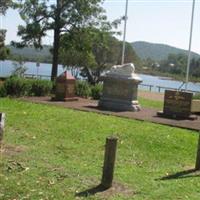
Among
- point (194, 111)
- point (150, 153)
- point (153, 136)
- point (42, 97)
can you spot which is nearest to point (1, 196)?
point (150, 153)

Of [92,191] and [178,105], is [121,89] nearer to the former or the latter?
[178,105]

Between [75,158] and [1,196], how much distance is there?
2.98 m

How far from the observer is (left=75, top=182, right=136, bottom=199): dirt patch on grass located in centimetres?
719

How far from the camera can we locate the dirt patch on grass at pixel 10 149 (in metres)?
9.45

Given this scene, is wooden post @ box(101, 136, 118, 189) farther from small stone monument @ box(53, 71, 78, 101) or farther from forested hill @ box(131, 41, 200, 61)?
forested hill @ box(131, 41, 200, 61)

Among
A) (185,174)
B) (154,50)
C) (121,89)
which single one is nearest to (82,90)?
(121,89)

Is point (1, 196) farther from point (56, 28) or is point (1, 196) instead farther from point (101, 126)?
point (56, 28)

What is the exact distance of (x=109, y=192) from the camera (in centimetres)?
741

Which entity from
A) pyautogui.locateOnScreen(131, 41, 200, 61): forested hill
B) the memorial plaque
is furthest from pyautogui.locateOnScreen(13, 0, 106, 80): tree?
pyautogui.locateOnScreen(131, 41, 200, 61): forested hill

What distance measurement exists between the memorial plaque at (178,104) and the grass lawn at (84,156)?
124 inches

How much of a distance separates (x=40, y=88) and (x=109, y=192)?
1602 centimetres

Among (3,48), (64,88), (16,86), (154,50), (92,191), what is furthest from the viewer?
(154,50)

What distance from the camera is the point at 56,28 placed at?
30344 millimetres

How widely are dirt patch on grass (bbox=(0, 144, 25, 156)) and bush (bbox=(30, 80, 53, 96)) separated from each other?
12713mm
